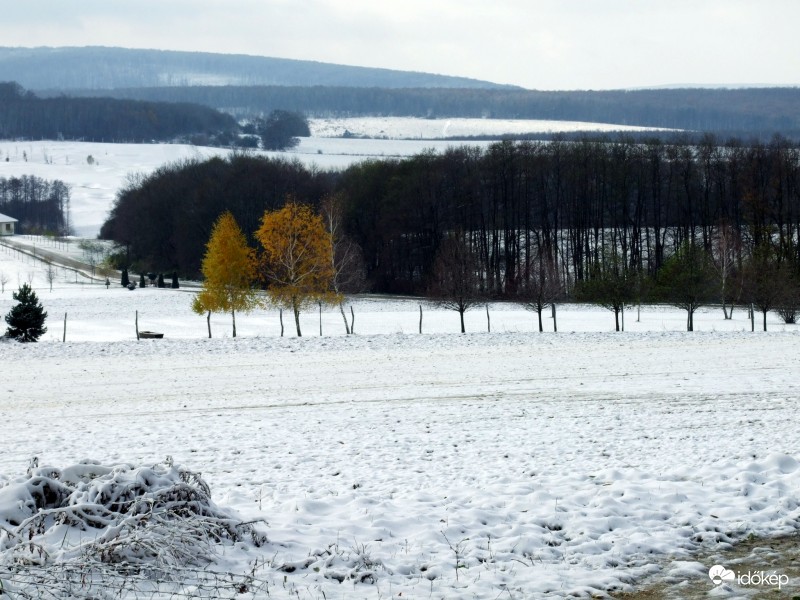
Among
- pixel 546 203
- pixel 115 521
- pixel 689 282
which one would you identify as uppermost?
pixel 546 203

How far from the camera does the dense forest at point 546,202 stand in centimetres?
7500

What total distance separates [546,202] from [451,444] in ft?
226

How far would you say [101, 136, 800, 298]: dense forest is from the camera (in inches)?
2953

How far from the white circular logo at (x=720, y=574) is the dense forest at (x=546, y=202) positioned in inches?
2471

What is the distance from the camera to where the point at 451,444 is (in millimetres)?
13961

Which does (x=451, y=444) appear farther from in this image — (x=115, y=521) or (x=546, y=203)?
(x=546, y=203)

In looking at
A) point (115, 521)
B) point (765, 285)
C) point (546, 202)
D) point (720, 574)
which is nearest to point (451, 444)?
point (720, 574)

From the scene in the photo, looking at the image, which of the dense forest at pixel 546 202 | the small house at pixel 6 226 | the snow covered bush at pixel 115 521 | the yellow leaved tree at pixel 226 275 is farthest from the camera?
the small house at pixel 6 226

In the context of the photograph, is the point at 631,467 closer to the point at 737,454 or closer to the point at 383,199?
the point at 737,454

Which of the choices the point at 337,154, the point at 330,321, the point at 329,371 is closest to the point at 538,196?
the point at 330,321

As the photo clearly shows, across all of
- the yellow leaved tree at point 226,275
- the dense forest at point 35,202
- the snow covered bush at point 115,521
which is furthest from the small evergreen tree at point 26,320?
the dense forest at point 35,202

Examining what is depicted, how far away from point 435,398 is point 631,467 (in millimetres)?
8595

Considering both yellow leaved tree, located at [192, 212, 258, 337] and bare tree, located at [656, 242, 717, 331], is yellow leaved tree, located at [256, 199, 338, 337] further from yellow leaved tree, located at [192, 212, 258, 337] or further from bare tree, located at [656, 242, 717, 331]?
bare tree, located at [656, 242, 717, 331]

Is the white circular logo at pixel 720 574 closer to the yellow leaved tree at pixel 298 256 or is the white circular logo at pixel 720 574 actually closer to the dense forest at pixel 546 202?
the yellow leaved tree at pixel 298 256
